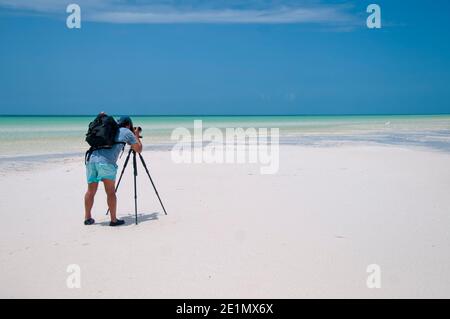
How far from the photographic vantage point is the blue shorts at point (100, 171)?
548 centimetres

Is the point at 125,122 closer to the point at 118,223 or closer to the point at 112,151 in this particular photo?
the point at 112,151

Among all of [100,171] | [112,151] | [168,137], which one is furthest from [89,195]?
[168,137]

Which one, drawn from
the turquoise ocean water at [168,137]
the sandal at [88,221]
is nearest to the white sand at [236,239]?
the sandal at [88,221]

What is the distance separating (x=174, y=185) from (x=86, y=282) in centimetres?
521

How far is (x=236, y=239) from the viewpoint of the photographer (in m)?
5.14

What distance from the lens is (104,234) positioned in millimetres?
5414

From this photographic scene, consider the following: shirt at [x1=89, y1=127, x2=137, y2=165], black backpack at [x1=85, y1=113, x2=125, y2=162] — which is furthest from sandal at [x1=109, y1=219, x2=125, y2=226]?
black backpack at [x1=85, y1=113, x2=125, y2=162]

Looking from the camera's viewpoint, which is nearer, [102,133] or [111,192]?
[102,133]

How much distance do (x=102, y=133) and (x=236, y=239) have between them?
7.46 ft

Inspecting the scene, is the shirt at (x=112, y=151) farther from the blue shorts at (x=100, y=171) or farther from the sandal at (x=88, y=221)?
the sandal at (x=88, y=221)

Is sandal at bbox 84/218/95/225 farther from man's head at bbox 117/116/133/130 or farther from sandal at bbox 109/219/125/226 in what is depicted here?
man's head at bbox 117/116/133/130

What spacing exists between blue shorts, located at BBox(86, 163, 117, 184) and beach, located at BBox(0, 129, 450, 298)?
75 cm
